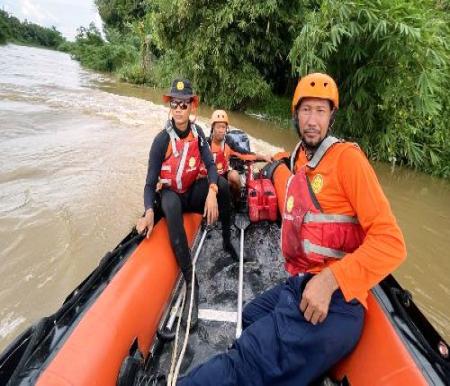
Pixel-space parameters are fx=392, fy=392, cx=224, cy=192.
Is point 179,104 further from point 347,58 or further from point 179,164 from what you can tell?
point 347,58

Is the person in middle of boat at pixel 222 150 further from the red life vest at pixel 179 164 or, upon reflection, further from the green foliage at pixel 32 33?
the green foliage at pixel 32 33

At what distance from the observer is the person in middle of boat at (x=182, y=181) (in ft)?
7.79

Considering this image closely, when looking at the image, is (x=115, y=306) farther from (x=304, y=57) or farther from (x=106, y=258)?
(x=304, y=57)

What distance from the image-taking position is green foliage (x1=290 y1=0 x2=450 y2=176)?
19.3 feet

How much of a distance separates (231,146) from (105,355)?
3.28 meters

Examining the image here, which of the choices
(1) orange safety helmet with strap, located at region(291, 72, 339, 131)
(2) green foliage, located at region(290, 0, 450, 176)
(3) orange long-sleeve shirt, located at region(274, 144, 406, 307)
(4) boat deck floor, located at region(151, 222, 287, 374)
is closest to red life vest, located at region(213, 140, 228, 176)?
(4) boat deck floor, located at region(151, 222, 287, 374)

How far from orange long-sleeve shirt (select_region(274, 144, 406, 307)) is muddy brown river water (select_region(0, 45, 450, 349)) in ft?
7.90

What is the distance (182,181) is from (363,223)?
149 cm

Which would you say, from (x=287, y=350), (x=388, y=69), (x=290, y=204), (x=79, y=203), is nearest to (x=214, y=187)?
(x=290, y=204)

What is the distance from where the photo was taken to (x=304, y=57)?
6500mm

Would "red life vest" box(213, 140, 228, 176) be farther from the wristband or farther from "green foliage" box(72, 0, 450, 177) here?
"green foliage" box(72, 0, 450, 177)

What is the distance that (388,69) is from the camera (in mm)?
6492

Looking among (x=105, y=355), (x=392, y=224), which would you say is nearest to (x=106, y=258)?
(x=105, y=355)

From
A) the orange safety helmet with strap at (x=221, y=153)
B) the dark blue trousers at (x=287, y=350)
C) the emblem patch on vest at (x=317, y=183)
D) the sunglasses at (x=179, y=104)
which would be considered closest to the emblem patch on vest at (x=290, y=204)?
the emblem patch on vest at (x=317, y=183)
